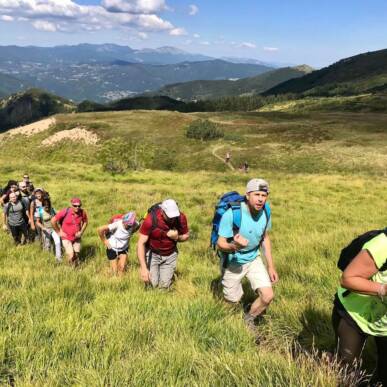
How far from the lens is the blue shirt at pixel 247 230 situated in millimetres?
5188

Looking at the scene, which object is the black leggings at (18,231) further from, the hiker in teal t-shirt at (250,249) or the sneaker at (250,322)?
the sneaker at (250,322)

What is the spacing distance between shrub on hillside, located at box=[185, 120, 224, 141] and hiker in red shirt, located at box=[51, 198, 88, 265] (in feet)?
196

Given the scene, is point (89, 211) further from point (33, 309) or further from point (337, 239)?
point (33, 309)

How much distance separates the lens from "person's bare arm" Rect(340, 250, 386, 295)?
320 cm

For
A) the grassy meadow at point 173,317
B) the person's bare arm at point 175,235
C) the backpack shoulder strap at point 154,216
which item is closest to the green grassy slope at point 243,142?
the grassy meadow at point 173,317

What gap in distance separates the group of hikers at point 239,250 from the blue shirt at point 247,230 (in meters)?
0.01

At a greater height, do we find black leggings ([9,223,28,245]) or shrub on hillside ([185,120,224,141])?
shrub on hillside ([185,120,224,141])

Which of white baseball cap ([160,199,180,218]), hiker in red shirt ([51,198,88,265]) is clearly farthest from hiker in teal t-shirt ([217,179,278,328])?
hiker in red shirt ([51,198,88,265])

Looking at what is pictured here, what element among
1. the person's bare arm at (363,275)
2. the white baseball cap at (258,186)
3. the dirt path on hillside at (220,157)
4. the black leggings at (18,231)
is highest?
the white baseball cap at (258,186)

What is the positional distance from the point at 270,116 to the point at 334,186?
70.8 meters

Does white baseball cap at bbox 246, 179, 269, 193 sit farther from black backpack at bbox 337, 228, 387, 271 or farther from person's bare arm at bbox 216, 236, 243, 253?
black backpack at bbox 337, 228, 387, 271

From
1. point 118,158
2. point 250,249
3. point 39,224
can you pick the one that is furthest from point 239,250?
point 118,158

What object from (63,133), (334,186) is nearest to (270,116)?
(63,133)

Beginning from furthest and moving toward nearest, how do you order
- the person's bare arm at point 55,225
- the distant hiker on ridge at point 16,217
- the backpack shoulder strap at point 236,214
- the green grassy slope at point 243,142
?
the green grassy slope at point 243,142 < the distant hiker on ridge at point 16,217 < the person's bare arm at point 55,225 < the backpack shoulder strap at point 236,214
